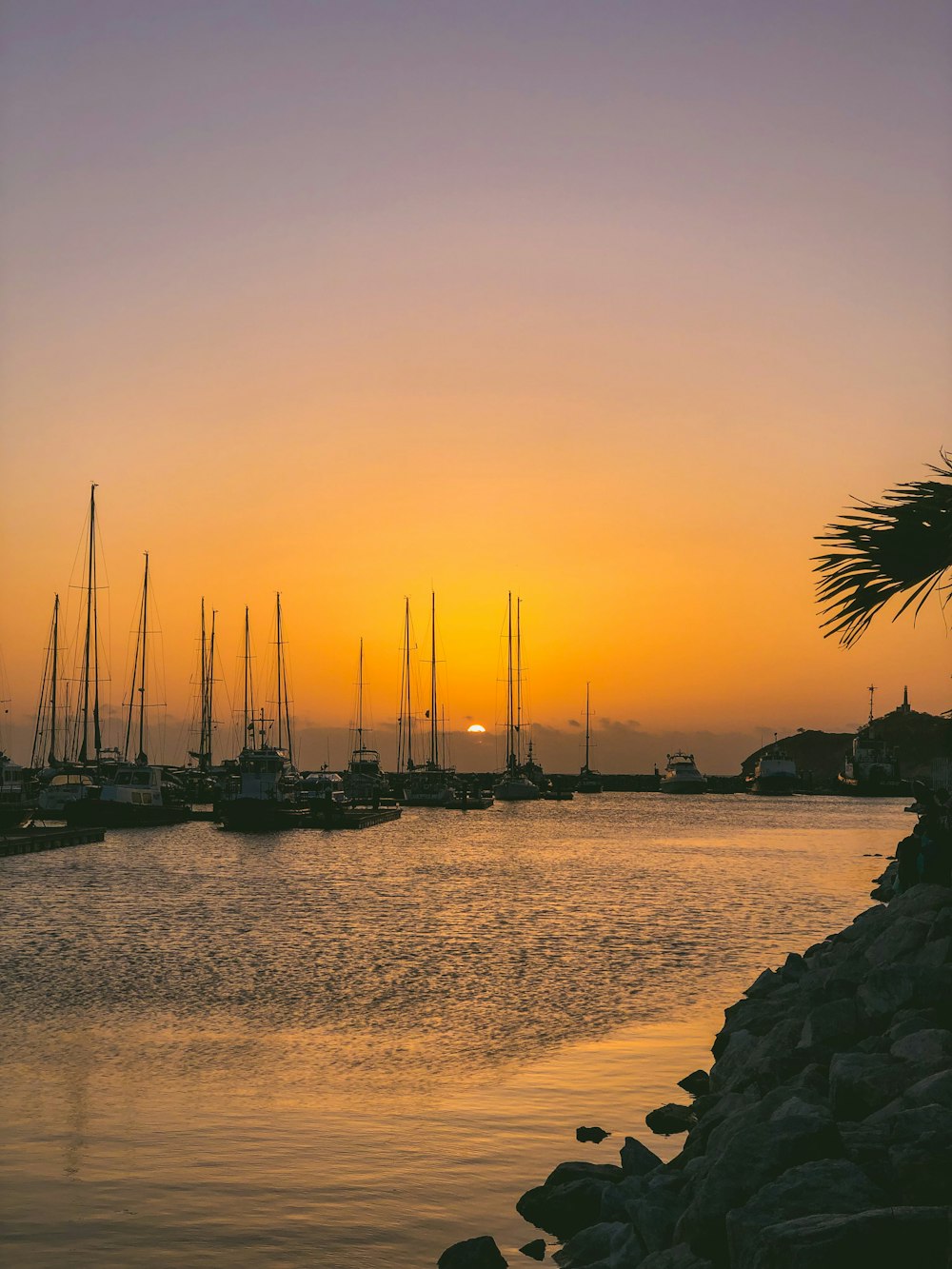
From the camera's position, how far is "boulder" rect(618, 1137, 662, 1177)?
11562 mm

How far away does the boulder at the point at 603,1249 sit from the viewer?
9.52 metres

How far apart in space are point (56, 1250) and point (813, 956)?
44.7 ft

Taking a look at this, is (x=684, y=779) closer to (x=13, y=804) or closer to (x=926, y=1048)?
(x=13, y=804)

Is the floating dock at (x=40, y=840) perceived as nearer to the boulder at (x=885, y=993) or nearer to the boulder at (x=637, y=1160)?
the boulder at (x=885, y=993)

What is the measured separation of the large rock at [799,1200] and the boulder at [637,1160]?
335cm

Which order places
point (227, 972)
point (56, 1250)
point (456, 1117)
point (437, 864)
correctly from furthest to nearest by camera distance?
point (437, 864) → point (227, 972) → point (456, 1117) → point (56, 1250)

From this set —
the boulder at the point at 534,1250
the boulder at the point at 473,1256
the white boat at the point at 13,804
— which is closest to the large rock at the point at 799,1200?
the boulder at the point at 473,1256

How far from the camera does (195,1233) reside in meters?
11.1

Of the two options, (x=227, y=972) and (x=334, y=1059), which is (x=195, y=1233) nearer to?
(x=334, y=1059)

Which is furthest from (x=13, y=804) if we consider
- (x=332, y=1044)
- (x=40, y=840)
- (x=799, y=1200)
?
(x=799, y=1200)

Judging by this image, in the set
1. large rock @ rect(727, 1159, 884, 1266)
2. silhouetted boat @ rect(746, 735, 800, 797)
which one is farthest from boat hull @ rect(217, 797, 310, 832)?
silhouetted boat @ rect(746, 735, 800, 797)

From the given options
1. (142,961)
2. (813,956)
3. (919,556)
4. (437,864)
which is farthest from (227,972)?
(437,864)

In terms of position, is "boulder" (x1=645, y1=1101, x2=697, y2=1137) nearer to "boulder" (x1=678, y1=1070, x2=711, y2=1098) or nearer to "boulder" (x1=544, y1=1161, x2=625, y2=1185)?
"boulder" (x1=678, y1=1070, x2=711, y2=1098)

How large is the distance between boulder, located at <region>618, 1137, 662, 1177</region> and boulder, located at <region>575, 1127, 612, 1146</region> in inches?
78.1
